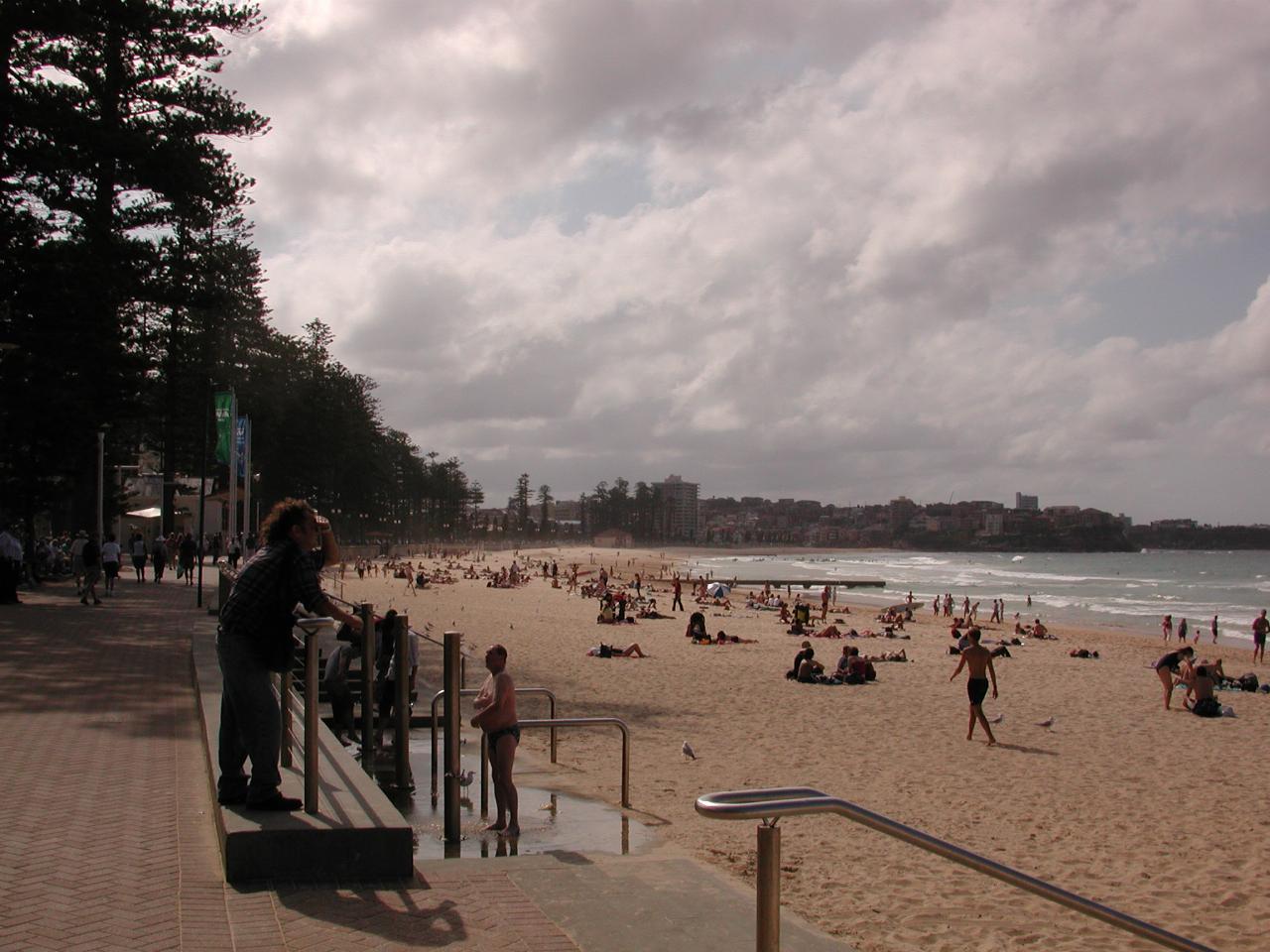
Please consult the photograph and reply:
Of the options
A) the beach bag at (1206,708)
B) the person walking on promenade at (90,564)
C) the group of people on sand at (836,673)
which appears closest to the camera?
the beach bag at (1206,708)

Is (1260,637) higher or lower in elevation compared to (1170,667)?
lower

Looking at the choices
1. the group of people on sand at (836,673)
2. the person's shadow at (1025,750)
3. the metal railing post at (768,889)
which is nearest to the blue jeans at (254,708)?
the metal railing post at (768,889)

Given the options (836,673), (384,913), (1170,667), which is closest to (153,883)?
(384,913)

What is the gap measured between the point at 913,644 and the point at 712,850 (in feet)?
74.9

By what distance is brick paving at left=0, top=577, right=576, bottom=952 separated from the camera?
155 inches

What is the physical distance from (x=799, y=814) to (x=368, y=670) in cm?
513

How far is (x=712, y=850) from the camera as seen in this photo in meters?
7.58

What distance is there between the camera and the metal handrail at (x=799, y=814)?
3033mm

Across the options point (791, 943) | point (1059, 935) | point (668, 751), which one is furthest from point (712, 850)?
point (668, 751)

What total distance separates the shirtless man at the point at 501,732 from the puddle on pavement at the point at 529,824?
0.48 feet

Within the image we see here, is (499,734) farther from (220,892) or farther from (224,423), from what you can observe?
(224,423)

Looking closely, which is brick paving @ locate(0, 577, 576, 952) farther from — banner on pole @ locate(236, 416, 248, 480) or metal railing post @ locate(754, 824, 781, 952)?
banner on pole @ locate(236, 416, 248, 480)

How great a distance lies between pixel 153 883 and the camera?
450 centimetres

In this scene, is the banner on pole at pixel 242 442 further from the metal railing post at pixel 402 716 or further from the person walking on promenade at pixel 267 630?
the person walking on promenade at pixel 267 630
